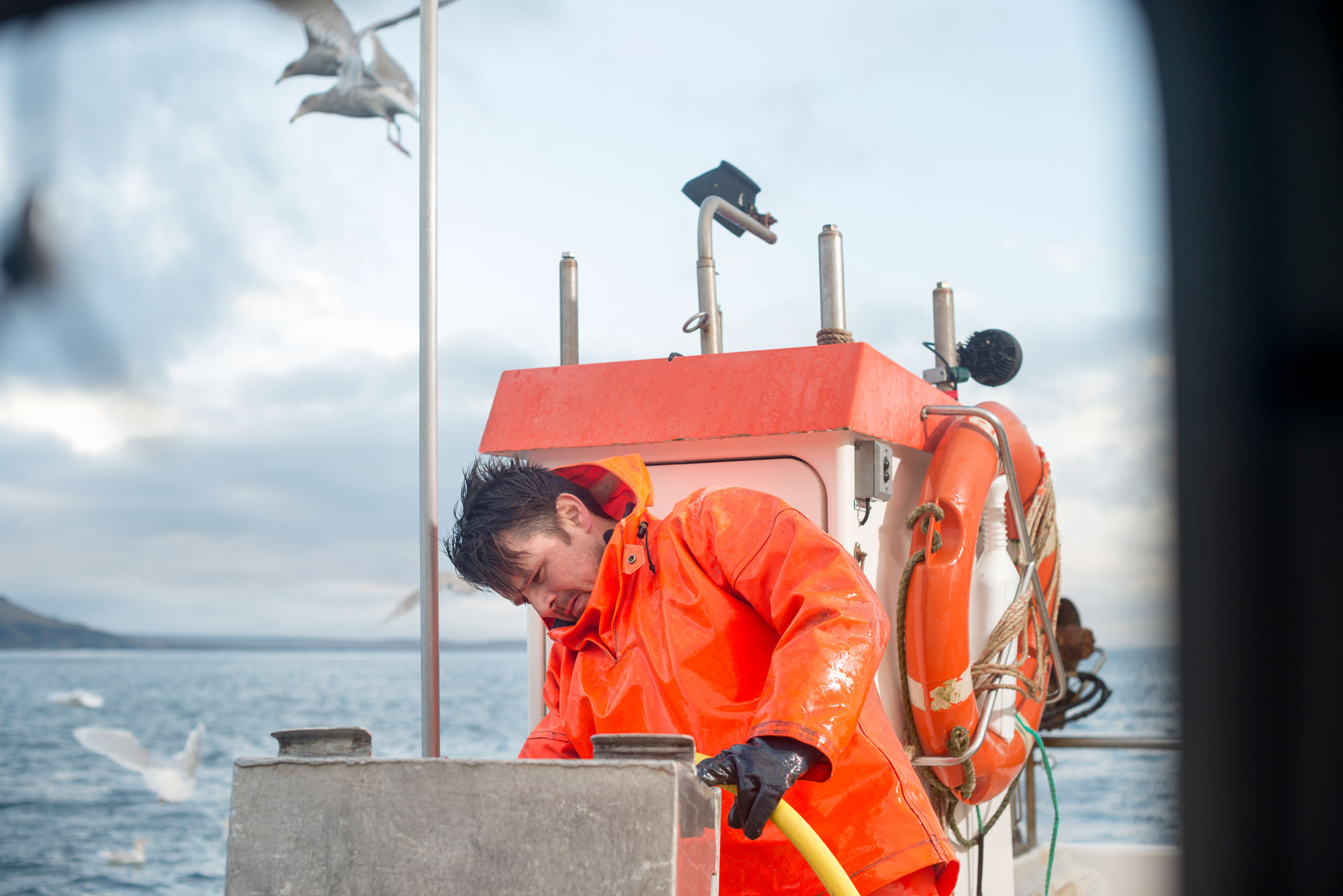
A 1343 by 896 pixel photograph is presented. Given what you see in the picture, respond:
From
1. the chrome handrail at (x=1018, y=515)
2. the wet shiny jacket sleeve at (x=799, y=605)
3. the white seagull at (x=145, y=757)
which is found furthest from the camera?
the white seagull at (x=145, y=757)

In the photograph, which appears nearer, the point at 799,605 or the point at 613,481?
the point at 799,605

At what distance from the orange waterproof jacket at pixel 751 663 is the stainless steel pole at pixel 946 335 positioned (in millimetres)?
1605

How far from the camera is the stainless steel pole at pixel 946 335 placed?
331cm

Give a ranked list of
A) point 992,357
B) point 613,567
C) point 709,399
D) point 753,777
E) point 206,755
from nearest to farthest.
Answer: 1. point 753,777
2. point 613,567
3. point 709,399
4. point 992,357
5. point 206,755

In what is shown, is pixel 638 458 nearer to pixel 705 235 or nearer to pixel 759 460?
pixel 759 460

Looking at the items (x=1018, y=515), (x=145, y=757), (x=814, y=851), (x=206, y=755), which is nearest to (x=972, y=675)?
(x=1018, y=515)

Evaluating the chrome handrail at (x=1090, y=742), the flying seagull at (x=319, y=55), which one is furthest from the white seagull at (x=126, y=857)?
the chrome handrail at (x=1090, y=742)

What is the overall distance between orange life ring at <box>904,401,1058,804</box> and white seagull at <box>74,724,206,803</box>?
32.9ft

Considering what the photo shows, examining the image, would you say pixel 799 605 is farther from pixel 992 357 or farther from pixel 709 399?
pixel 992 357

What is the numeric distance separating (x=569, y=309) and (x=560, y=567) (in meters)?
1.06

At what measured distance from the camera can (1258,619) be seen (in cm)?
95

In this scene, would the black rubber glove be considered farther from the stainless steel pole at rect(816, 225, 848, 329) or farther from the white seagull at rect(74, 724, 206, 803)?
the white seagull at rect(74, 724, 206, 803)

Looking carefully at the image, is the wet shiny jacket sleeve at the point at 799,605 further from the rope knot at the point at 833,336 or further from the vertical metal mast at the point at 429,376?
the rope knot at the point at 833,336

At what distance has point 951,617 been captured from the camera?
2609mm
